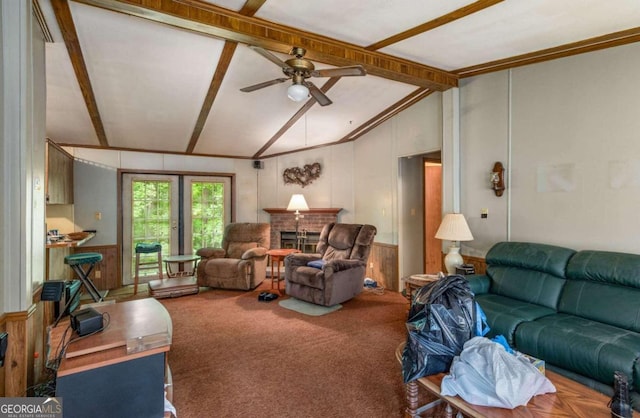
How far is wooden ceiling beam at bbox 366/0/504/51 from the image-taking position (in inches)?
91.0

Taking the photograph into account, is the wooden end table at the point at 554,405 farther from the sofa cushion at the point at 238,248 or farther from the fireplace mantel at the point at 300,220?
the fireplace mantel at the point at 300,220

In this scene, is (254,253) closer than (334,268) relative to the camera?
No

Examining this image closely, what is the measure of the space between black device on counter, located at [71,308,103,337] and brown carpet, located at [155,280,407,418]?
790 millimetres

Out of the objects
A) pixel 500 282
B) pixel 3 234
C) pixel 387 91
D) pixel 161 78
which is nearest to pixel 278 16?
pixel 161 78

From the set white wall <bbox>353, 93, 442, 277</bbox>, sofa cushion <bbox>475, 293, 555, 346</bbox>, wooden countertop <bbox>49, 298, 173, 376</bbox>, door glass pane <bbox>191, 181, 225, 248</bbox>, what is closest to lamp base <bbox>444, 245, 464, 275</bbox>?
sofa cushion <bbox>475, 293, 555, 346</bbox>

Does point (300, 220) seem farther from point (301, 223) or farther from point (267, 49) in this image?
point (267, 49)

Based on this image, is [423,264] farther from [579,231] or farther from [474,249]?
[579,231]

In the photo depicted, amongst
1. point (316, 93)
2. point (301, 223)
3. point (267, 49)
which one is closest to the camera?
point (267, 49)

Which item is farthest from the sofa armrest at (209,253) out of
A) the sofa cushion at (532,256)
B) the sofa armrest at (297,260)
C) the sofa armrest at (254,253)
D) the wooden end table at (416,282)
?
the sofa cushion at (532,256)

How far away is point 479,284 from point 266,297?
2.72m

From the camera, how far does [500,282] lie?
3.09 meters

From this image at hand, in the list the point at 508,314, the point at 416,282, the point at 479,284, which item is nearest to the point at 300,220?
the point at 416,282

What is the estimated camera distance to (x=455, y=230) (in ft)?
11.5

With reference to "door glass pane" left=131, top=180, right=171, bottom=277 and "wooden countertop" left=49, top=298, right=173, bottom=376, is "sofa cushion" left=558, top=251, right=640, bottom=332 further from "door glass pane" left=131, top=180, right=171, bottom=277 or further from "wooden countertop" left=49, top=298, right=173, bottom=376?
"door glass pane" left=131, top=180, right=171, bottom=277
